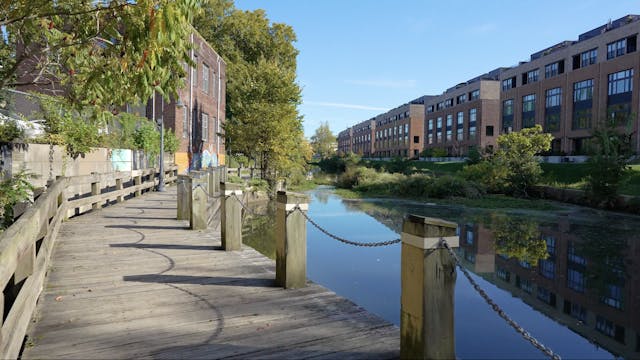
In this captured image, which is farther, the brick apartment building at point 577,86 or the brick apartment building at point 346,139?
the brick apartment building at point 346,139

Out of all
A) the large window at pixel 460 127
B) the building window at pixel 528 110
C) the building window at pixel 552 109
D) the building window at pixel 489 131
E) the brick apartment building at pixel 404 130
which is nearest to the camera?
the building window at pixel 552 109

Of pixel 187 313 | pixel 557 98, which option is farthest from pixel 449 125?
pixel 187 313

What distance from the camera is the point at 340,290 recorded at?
1047 cm

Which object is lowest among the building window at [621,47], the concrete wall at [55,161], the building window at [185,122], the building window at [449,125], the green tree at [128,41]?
the concrete wall at [55,161]

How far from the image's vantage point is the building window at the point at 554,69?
186 feet

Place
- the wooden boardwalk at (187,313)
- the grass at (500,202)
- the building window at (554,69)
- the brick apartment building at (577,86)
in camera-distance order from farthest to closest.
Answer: the building window at (554,69) < the brick apartment building at (577,86) < the grass at (500,202) < the wooden boardwalk at (187,313)

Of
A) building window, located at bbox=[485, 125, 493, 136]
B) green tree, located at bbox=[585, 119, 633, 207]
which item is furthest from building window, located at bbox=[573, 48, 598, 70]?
green tree, located at bbox=[585, 119, 633, 207]

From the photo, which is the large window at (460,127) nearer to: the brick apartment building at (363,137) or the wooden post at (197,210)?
the brick apartment building at (363,137)

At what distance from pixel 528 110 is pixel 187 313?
6531 cm

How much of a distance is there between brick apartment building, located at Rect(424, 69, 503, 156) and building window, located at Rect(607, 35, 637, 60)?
82.5ft

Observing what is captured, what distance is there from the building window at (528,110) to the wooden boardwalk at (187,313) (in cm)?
6098

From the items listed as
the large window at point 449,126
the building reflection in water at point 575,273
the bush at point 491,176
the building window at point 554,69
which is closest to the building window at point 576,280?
the building reflection in water at point 575,273

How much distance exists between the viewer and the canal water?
800 cm

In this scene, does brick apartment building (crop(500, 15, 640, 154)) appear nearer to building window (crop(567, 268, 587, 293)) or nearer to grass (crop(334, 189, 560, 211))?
grass (crop(334, 189, 560, 211))
